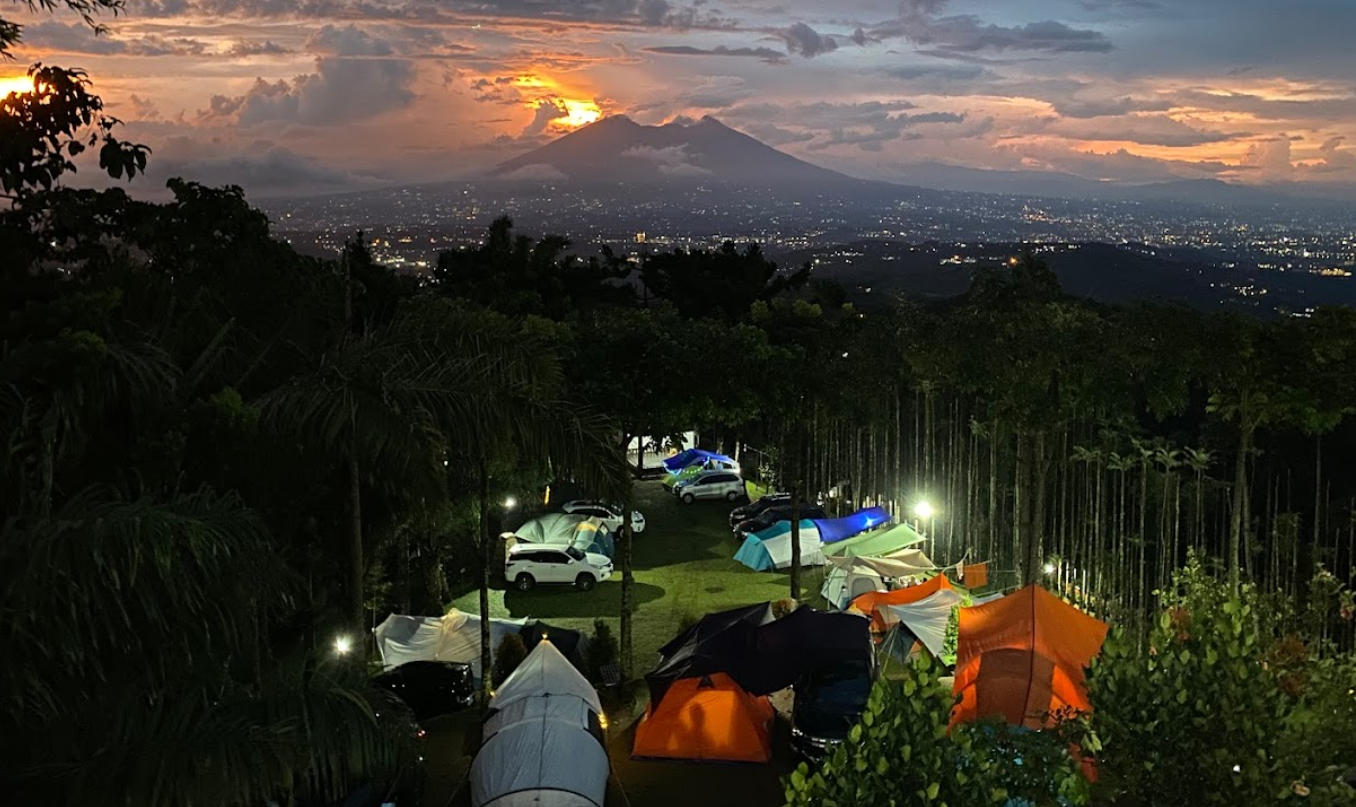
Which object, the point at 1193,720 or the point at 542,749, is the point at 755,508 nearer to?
the point at 542,749

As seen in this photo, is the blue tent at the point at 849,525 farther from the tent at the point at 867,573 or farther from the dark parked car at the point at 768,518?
the tent at the point at 867,573

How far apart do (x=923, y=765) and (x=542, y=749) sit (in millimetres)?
6527

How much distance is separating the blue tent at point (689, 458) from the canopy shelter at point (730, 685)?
62.4ft

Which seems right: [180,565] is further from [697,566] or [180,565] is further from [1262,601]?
[697,566]

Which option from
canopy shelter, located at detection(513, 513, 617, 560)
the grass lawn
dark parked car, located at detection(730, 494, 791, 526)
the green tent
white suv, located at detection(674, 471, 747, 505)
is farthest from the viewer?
white suv, located at detection(674, 471, 747, 505)

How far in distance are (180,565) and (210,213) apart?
8846 millimetres

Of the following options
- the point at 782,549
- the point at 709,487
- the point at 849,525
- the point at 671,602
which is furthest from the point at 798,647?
the point at 709,487

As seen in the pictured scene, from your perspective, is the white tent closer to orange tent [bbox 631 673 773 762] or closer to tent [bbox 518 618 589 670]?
orange tent [bbox 631 673 773 762]

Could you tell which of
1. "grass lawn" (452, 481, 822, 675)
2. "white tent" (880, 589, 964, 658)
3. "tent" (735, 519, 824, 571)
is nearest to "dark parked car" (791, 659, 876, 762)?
"white tent" (880, 589, 964, 658)

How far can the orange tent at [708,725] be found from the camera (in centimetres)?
1195

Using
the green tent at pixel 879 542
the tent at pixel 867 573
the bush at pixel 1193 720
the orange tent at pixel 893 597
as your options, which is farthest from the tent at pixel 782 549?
the bush at pixel 1193 720

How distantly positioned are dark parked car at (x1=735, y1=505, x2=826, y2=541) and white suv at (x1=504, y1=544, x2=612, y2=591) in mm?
4753

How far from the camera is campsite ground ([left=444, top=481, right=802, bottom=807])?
11414mm

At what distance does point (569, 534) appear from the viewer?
22547mm
